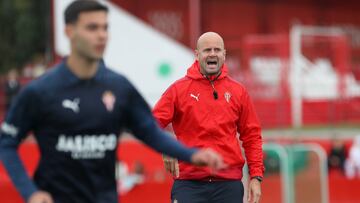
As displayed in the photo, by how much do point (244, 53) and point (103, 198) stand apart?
22813mm

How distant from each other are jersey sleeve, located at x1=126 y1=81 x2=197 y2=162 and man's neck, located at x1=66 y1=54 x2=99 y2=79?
28 centimetres

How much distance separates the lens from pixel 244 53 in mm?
28344

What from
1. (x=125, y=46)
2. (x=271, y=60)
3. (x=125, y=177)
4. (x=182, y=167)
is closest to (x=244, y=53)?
(x=271, y=60)

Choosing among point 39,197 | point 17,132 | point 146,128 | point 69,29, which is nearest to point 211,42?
point 146,128

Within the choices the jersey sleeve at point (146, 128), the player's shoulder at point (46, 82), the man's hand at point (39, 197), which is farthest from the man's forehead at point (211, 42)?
the man's hand at point (39, 197)

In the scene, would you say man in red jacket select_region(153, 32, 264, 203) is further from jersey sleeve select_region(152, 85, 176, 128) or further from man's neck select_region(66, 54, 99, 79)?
man's neck select_region(66, 54, 99, 79)

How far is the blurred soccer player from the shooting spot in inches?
215

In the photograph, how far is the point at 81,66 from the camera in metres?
5.57

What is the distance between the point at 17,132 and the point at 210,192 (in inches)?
117

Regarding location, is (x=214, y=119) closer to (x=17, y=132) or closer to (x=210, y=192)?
(x=210, y=192)

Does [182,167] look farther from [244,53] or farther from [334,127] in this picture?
[244,53]

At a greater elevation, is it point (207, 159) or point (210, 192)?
point (207, 159)

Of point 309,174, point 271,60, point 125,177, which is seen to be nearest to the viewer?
point 309,174

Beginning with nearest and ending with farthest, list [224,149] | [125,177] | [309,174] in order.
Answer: [224,149]
[309,174]
[125,177]
